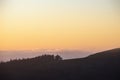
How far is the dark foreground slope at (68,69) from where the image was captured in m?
21.1

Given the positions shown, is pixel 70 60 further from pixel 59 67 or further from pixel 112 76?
pixel 112 76

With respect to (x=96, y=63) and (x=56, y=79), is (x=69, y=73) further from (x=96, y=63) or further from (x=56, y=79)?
(x=96, y=63)

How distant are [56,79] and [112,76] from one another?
3.54 metres

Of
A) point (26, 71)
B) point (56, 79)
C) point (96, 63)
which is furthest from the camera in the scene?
point (96, 63)

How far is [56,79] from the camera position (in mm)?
20781

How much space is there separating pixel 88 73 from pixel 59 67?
209 centimetres

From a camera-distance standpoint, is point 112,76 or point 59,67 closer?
point 112,76

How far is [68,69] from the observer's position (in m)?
22.1

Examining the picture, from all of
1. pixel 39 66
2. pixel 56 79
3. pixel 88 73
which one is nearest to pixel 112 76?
pixel 88 73

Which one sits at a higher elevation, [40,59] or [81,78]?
[40,59]

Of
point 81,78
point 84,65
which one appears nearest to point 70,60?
point 84,65

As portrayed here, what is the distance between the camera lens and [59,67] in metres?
22.7

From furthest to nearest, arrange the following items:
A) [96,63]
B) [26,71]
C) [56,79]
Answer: [96,63]
[26,71]
[56,79]

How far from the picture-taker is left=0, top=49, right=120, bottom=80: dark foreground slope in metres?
21.1
